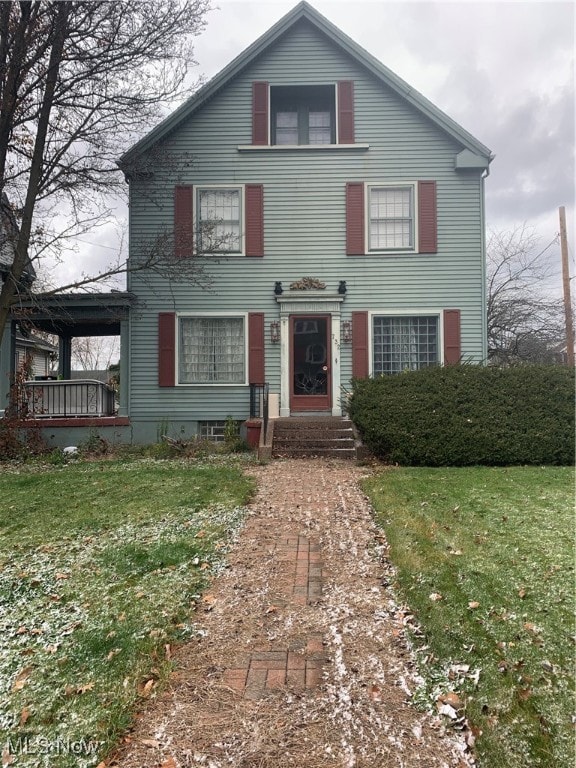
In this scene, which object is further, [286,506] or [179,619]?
[286,506]

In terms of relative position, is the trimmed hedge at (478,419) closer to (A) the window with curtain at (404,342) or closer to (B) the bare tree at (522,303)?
(A) the window with curtain at (404,342)

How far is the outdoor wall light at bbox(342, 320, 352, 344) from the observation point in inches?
438

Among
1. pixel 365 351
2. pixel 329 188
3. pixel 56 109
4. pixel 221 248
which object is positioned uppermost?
pixel 56 109

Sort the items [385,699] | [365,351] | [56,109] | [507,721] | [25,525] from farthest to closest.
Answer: [365,351] → [56,109] → [25,525] → [385,699] → [507,721]

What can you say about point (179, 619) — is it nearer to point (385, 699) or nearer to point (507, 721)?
point (385, 699)

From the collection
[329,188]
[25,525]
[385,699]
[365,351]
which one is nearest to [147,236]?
[329,188]

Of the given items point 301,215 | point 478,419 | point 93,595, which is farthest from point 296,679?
point 301,215

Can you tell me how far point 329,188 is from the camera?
11.3 m

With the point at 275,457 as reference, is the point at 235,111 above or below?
above

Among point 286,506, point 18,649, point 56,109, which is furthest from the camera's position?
point 56,109

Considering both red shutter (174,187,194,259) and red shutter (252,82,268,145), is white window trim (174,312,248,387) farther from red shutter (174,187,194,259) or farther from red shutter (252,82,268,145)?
red shutter (252,82,268,145)

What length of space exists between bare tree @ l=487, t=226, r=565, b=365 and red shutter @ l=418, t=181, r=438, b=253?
21.8 ft

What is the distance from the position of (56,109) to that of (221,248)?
14.4 ft

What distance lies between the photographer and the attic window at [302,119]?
1186 cm
